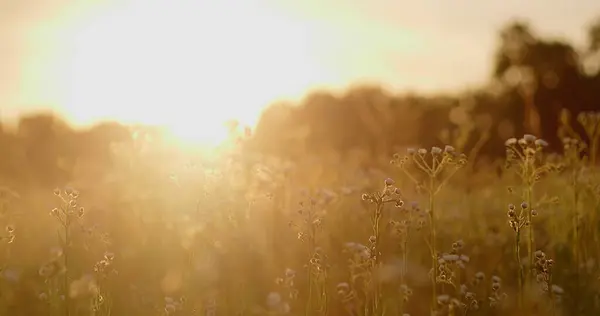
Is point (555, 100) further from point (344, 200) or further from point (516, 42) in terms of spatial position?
point (344, 200)

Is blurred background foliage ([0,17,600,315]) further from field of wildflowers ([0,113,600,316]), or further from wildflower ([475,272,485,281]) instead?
wildflower ([475,272,485,281])

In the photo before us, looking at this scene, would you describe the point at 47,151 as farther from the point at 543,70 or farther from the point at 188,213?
the point at 543,70

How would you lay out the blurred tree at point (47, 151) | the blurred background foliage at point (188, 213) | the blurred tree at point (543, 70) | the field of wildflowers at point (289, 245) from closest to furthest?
1. the field of wildflowers at point (289, 245)
2. the blurred background foliage at point (188, 213)
3. the blurred tree at point (47, 151)
4. the blurred tree at point (543, 70)

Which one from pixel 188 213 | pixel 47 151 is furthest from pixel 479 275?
pixel 47 151

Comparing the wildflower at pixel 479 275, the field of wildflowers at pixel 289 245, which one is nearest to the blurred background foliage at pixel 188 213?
the field of wildflowers at pixel 289 245

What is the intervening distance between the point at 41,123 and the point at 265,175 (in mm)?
25099

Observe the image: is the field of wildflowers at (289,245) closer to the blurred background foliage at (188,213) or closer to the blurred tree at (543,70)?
the blurred background foliage at (188,213)

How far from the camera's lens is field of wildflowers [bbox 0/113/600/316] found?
167 inches

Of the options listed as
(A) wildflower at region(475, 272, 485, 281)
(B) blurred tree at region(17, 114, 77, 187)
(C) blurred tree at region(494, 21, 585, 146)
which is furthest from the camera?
(C) blurred tree at region(494, 21, 585, 146)

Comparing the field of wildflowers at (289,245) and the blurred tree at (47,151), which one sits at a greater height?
the blurred tree at (47,151)

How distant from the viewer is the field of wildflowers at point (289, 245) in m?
4.23

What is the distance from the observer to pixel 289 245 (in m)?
6.43

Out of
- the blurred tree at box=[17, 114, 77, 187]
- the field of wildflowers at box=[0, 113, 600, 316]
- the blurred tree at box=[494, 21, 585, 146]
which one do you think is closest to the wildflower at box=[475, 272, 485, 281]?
the field of wildflowers at box=[0, 113, 600, 316]

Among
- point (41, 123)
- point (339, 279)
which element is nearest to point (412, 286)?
point (339, 279)
